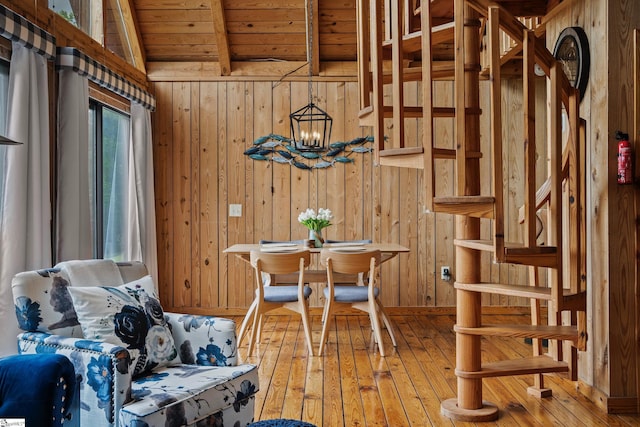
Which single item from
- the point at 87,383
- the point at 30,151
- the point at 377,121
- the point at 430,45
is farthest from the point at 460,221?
the point at 30,151

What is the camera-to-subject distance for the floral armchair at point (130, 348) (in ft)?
7.18

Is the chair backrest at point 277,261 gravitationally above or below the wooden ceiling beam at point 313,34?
below

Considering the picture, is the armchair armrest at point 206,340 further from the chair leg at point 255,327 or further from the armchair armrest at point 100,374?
the chair leg at point 255,327

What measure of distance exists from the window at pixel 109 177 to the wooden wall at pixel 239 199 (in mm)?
701

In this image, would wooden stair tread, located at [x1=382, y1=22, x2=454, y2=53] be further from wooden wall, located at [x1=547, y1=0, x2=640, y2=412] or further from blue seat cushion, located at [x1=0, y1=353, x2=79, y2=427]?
blue seat cushion, located at [x1=0, y1=353, x2=79, y2=427]

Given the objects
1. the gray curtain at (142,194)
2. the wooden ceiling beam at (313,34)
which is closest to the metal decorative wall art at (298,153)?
the wooden ceiling beam at (313,34)

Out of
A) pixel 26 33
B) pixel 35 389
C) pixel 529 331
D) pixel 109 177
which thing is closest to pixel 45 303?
pixel 35 389

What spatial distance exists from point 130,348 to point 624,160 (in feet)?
8.60

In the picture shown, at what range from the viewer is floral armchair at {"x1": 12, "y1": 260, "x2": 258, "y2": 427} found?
2.19m

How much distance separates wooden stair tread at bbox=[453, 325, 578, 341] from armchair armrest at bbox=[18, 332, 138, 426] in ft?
5.75

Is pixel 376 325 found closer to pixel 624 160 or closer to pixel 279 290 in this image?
pixel 279 290

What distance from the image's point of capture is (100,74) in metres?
4.50

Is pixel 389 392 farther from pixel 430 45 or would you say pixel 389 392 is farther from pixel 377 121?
pixel 430 45

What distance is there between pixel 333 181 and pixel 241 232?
1075 millimetres
